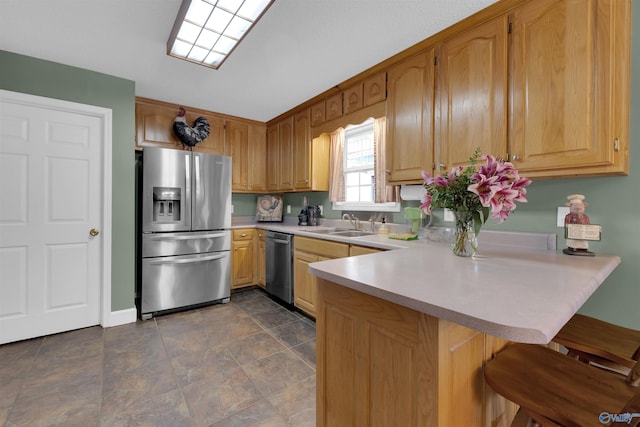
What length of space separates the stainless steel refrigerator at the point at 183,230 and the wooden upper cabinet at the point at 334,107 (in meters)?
1.34

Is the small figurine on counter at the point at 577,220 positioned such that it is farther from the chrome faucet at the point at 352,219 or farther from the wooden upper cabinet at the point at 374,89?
the chrome faucet at the point at 352,219

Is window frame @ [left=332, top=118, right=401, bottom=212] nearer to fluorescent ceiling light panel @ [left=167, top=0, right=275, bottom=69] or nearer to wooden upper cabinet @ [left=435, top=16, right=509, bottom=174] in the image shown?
wooden upper cabinet @ [left=435, top=16, right=509, bottom=174]

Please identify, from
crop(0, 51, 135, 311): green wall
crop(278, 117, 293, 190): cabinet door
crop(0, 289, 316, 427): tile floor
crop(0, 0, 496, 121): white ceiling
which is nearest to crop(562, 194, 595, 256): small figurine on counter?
crop(0, 0, 496, 121): white ceiling

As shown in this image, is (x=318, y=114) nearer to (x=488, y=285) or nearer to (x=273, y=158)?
(x=273, y=158)

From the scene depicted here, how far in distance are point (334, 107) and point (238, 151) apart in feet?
5.73

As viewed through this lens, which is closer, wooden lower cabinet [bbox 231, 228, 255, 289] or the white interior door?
the white interior door

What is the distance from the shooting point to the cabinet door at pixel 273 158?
13.3ft

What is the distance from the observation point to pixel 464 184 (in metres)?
1.30

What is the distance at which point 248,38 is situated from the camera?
6.84 ft

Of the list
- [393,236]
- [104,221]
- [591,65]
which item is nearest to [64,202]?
[104,221]

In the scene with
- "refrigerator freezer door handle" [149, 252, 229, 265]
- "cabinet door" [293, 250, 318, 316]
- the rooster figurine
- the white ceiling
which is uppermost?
the white ceiling

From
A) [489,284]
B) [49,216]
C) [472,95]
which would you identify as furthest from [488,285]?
[49,216]

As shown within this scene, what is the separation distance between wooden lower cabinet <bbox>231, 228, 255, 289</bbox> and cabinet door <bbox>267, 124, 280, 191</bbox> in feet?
2.62

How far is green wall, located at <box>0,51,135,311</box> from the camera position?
250 centimetres
